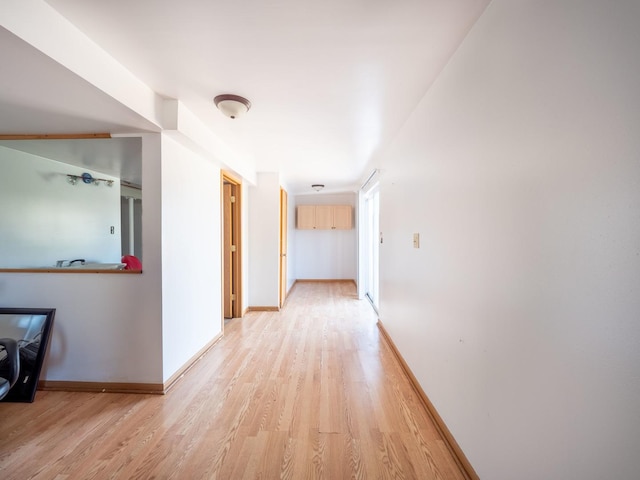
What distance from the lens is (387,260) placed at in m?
3.37

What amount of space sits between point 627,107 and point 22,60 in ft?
7.82

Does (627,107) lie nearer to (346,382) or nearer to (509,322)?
(509,322)

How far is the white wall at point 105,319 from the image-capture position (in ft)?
7.27

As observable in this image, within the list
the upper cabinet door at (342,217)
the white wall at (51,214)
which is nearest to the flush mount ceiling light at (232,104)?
the white wall at (51,214)

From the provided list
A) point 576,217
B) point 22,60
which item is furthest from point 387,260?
point 22,60

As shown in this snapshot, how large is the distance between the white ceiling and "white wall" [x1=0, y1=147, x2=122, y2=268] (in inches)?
27.4

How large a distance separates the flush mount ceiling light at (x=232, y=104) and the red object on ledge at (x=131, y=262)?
1.52 metres

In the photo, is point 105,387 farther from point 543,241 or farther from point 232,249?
point 543,241

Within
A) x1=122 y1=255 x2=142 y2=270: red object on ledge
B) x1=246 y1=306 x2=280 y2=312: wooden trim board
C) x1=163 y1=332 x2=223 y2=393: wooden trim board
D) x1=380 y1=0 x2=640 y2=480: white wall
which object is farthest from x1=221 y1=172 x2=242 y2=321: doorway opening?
x1=380 y1=0 x2=640 y2=480: white wall

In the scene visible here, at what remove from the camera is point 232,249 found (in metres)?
4.15

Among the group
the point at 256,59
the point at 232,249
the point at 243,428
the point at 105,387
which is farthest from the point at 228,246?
the point at 256,59

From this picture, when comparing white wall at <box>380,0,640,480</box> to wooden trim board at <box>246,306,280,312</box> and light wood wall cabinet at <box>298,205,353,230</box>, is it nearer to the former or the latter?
wooden trim board at <box>246,306,280,312</box>

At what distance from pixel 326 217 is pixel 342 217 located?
430 mm

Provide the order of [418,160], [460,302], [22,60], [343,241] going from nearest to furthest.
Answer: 1. [22,60]
2. [460,302]
3. [418,160]
4. [343,241]
